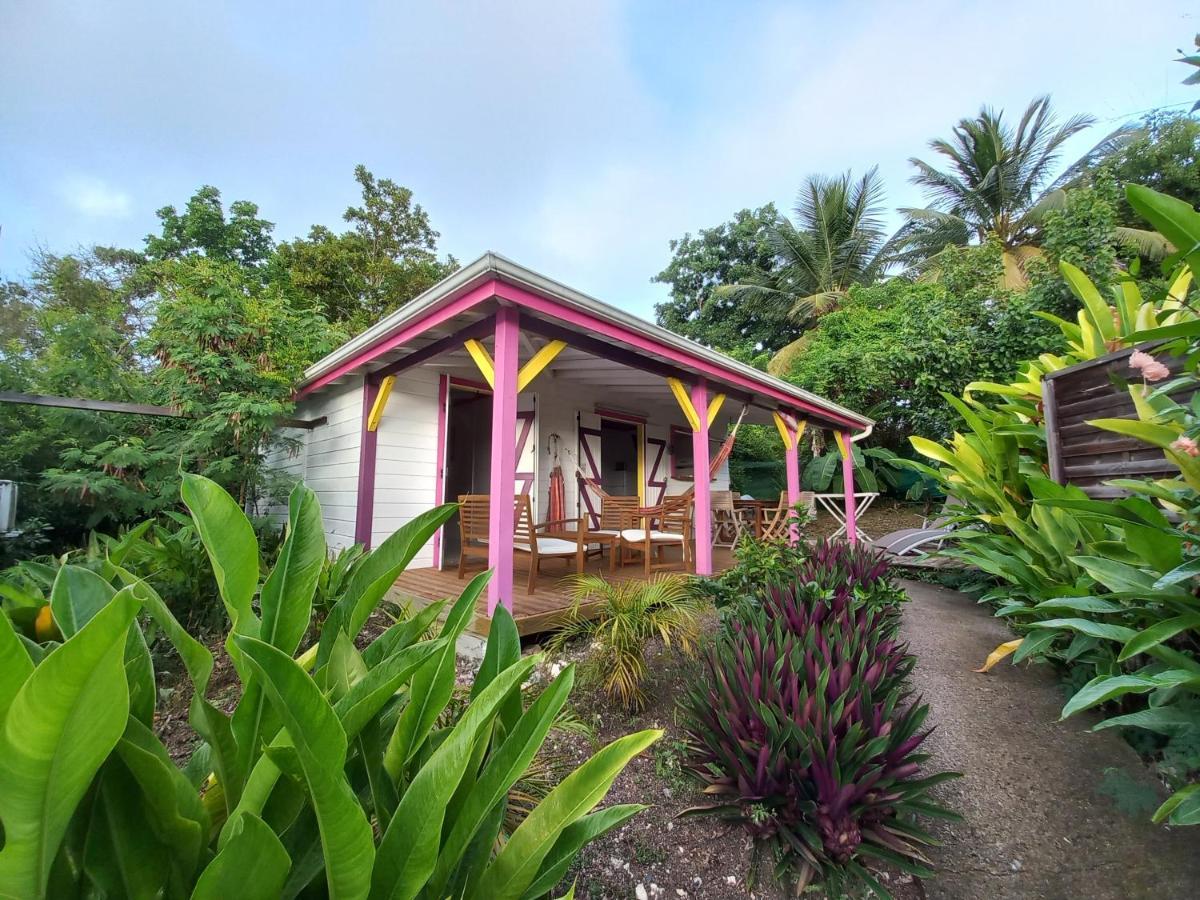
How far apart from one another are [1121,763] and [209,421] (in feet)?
23.2

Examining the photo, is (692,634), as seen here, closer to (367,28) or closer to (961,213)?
(367,28)

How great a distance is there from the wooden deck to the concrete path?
7.81ft

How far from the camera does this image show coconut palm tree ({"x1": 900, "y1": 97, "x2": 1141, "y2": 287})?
14383mm

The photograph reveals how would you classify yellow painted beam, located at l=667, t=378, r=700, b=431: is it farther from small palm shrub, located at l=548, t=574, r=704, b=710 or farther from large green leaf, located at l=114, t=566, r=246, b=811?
large green leaf, located at l=114, t=566, r=246, b=811

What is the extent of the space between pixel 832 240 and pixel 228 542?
19.7 meters

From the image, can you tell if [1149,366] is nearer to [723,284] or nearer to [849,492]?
[849,492]

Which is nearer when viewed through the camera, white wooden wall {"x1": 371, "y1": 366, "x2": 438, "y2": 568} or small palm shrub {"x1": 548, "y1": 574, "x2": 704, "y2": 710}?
small palm shrub {"x1": 548, "y1": 574, "x2": 704, "y2": 710}

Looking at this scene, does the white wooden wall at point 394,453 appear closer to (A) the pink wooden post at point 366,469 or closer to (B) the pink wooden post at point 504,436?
(A) the pink wooden post at point 366,469

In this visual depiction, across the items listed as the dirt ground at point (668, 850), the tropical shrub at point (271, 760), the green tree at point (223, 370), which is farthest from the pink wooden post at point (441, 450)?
the tropical shrub at point (271, 760)

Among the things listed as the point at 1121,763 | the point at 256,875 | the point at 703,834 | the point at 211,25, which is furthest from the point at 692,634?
the point at 211,25

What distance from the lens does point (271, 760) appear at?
639mm

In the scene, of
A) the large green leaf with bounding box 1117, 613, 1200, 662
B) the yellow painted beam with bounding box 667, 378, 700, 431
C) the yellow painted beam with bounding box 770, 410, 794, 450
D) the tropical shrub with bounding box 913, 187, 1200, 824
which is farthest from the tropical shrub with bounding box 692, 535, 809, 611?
the yellow painted beam with bounding box 770, 410, 794, 450

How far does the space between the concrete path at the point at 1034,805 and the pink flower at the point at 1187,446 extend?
1410mm

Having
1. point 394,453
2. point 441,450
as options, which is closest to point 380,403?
point 394,453
